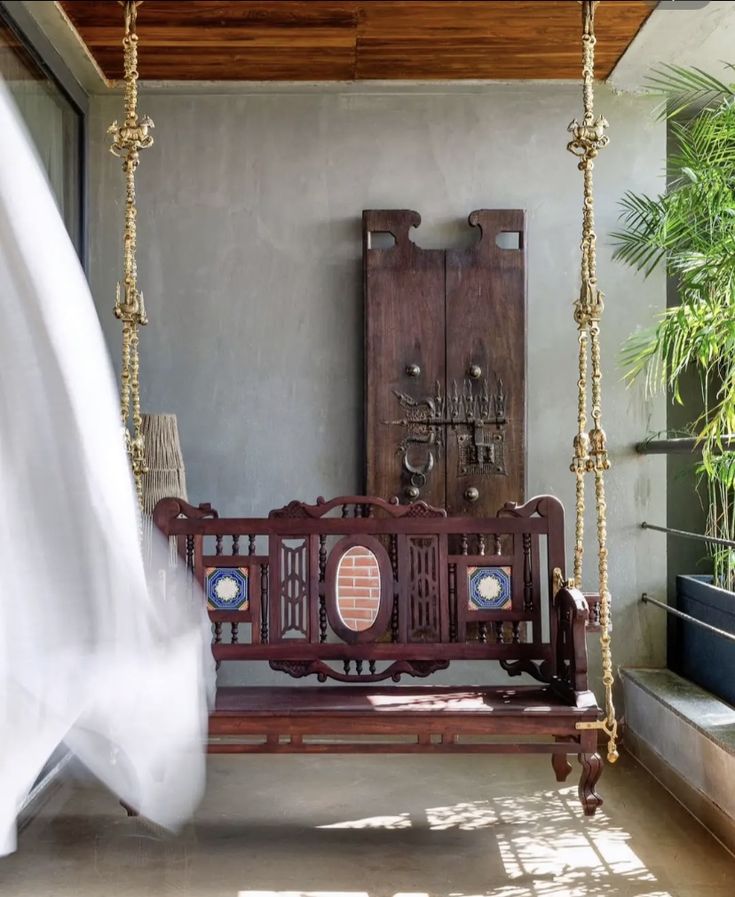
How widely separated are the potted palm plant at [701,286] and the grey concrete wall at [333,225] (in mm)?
129

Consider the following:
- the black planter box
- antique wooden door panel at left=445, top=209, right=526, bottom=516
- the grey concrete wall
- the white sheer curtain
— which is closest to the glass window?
the grey concrete wall

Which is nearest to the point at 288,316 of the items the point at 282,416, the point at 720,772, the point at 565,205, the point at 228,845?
the point at 282,416

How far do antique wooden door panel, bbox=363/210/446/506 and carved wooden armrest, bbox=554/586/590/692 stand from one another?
3.83 ft

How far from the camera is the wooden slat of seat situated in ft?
9.77

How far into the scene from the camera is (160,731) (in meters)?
2.33

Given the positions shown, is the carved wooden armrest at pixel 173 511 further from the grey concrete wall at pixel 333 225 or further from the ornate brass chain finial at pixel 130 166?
the grey concrete wall at pixel 333 225

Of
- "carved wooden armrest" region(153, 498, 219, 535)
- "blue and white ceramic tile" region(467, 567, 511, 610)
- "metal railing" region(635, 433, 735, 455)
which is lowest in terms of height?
"blue and white ceramic tile" region(467, 567, 511, 610)

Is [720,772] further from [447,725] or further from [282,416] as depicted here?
[282,416]

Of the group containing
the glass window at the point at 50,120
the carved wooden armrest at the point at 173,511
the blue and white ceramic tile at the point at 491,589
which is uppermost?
the glass window at the point at 50,120

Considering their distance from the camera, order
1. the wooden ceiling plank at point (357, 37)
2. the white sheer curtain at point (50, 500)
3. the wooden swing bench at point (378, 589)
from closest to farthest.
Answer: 1. the white sheer curtain at point (50, 500)
2. the wooden swing bench at point (378, 589)
3. the wooden ceiling plank at point (357, 37)

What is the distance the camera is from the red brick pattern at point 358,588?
3383 mm

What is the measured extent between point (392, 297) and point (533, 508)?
131 centimetres

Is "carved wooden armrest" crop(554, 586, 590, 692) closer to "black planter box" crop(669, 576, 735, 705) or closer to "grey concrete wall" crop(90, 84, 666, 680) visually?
"black planter box" crop(669, 576, 735, 705)

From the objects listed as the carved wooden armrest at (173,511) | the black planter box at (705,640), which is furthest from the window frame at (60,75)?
the black planter box at (705,640)
